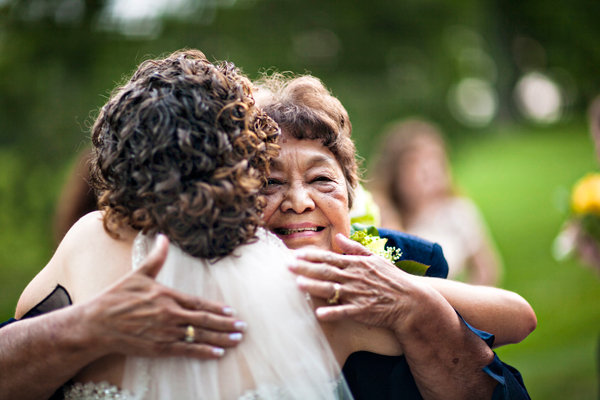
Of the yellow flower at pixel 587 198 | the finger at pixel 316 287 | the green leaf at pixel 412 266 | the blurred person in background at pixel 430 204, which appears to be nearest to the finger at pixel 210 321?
the finger at pixel 316 287

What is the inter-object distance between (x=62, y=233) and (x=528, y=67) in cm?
1946

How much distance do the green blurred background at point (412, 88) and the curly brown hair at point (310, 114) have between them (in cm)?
88

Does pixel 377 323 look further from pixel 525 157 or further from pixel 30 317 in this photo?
pixel 525 157

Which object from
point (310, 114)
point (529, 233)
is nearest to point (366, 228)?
point (310, 114)

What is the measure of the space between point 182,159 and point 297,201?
0.78 metres

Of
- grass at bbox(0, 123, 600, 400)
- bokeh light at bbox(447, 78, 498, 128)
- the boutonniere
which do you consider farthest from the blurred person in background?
bokeh light at bbox(447, 78, 498, 128)

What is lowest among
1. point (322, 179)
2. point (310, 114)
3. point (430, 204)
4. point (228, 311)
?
point (430, 204)

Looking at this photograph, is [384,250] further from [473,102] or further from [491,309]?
[473,102]

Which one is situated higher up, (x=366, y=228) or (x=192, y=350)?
(x=366, y=228)

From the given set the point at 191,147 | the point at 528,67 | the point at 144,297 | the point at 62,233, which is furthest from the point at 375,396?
the point at 528,67

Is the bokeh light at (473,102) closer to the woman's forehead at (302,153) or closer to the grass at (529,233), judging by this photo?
the grass at (529,233)

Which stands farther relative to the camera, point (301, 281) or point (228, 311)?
point (301, 281)

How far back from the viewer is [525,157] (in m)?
15.1

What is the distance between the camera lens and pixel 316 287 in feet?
7.25
